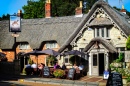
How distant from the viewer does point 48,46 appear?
123ft

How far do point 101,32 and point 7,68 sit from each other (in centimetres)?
1084

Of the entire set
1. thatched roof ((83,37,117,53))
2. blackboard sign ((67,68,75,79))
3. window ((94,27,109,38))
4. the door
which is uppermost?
window ((94,27,109,38))

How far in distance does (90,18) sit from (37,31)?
11086 mm

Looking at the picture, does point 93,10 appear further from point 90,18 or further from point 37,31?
point 37,31

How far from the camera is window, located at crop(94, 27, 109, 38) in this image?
3025cm

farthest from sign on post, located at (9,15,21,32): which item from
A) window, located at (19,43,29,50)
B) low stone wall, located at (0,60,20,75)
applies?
window, located at (19,43,29,50)

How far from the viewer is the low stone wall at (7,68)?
29.8 m

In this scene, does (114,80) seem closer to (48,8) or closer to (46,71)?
(46,71)

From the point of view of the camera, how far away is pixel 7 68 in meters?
30.5

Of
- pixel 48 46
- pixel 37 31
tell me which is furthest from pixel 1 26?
pixel 48 46

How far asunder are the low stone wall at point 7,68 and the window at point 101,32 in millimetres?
9550

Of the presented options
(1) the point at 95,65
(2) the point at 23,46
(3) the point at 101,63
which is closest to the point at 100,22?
(1) the point at 95,65

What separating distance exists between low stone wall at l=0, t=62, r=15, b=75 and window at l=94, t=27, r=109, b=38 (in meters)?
9.55

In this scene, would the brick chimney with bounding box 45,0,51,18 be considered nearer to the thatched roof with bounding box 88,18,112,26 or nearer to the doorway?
the thatched roof with bounding box 88,18,112,26
